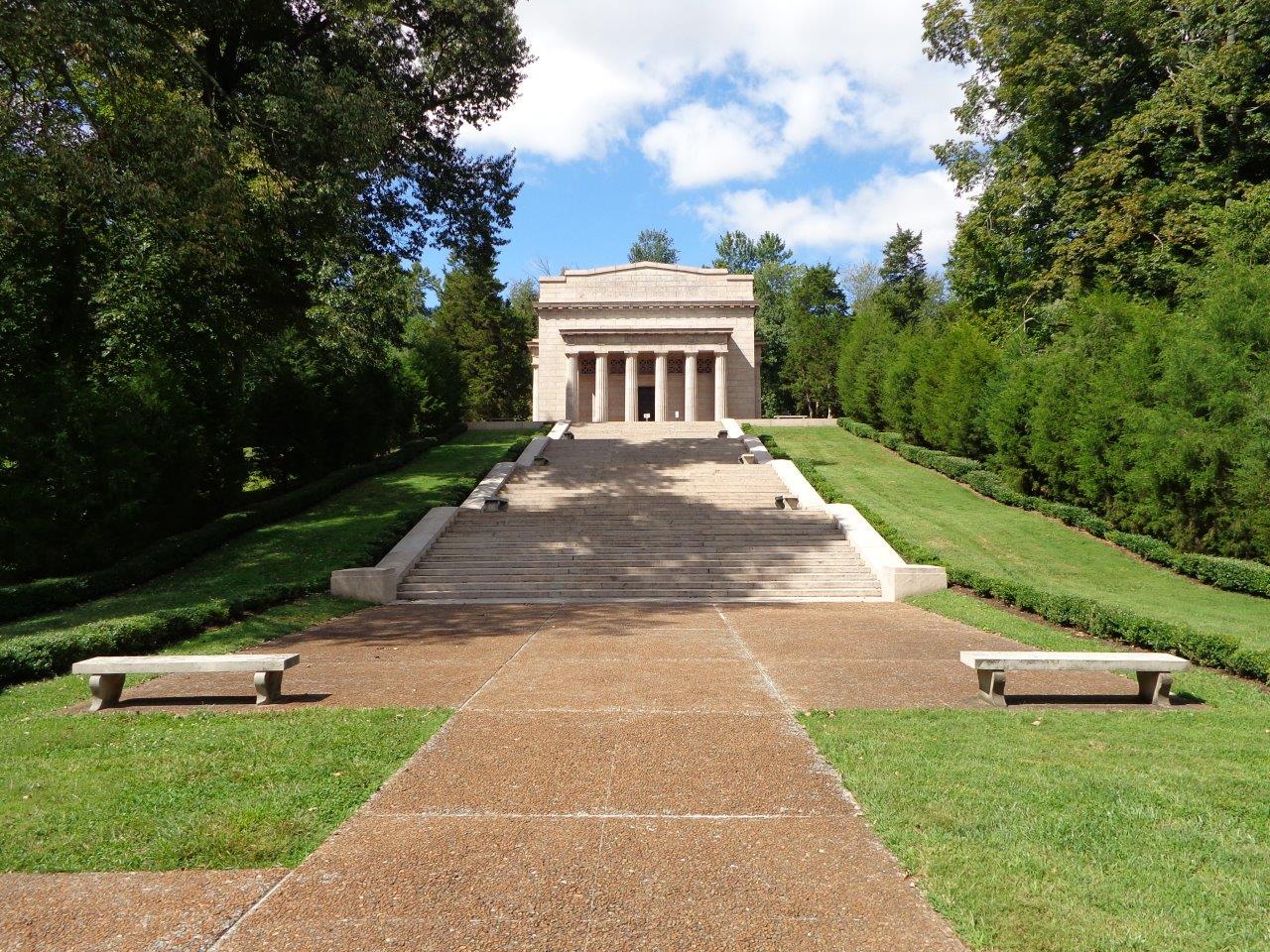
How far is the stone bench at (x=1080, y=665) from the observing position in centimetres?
683

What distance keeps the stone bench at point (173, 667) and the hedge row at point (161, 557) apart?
6399mm

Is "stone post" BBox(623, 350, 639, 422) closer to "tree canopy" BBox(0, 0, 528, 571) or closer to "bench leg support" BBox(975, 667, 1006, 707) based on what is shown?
"tree canopy" BBox(0, 0, 528, 571)

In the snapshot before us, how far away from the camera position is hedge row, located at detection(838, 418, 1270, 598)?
14047 millimetres

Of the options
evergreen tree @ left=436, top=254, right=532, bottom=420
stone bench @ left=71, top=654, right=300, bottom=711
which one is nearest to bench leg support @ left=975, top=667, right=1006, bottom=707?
stone bench @ left=71, top=654, right=300, bottom=711

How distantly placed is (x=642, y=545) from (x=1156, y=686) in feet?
36.6

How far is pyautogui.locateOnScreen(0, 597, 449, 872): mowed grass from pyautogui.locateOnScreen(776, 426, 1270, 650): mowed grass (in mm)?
10055

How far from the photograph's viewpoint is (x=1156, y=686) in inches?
277

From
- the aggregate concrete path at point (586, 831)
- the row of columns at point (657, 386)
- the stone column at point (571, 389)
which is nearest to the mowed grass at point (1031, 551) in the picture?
the aggregate concrete path at point (586, 831)

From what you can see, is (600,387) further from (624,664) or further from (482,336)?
(624,664)

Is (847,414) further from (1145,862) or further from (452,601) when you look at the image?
(1145,862)

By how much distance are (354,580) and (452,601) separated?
5.97 feet

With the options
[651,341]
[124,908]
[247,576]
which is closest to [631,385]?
[651,341]

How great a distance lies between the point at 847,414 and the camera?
4034cm

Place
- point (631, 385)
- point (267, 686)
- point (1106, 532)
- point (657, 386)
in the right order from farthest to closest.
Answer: point (657, 386) → point (631, 385) → point (1106, 532) → point (267, 686)
